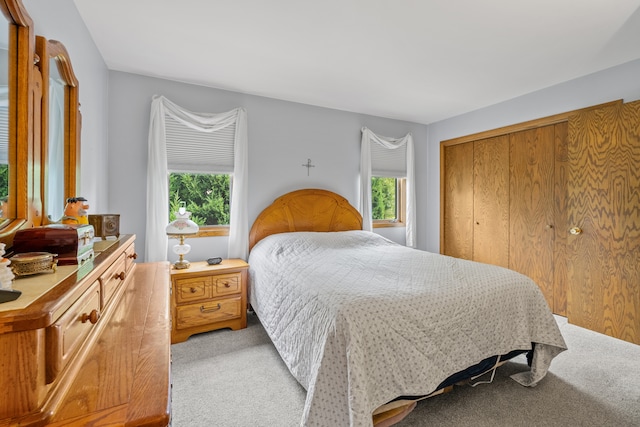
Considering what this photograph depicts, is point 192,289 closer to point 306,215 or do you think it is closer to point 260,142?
point 306,215

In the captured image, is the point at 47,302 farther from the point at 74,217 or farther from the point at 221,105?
the point at 221,105

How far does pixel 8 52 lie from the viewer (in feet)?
3.30

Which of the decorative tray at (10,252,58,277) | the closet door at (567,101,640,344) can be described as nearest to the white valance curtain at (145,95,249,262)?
the decorative tray at (10,252,58,277)

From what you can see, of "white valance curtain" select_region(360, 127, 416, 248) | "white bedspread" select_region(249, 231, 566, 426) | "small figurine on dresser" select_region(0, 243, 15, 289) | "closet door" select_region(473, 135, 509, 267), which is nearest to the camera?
"small figurine on dresser" select_region(0, 243, 15, 289)

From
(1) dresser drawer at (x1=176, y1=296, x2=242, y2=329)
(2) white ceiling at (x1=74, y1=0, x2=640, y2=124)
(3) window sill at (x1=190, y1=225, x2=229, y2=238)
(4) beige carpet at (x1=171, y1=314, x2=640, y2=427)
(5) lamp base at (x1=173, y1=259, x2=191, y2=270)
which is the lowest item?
(4) beige carpet at (x1=171, y1=314, x2=640, y2=427)

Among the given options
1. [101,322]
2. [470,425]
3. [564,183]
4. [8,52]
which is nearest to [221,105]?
[8,52]

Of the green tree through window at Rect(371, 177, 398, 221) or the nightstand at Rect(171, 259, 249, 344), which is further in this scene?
the green tree through window at Rect(371, 177, 398, 221)

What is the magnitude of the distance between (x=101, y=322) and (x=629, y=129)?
376cm

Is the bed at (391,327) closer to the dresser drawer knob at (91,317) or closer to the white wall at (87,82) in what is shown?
the dresser drawer knob at (91,317)

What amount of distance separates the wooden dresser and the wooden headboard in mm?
2277

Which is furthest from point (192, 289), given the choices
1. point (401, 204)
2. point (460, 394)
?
point (401, 204)

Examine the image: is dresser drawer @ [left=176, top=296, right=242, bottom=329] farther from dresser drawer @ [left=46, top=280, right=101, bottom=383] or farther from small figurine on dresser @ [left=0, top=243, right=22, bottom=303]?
small figurine on dresser @ [left=0, top=243, right=22, bottom=303]

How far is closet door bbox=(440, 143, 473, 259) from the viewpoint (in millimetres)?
3969

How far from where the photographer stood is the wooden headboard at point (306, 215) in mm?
3281
